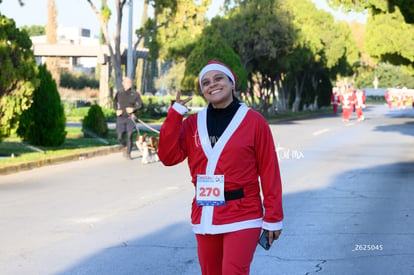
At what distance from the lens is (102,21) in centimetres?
2977

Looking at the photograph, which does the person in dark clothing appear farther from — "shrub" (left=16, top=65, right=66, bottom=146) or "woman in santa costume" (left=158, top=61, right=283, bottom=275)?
"woman in santa costume" (left=158, top=61, right=283, bottom=275)

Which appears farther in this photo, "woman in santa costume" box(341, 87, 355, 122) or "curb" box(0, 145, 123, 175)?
"woman in santa costume" box(341, 87, 355, 122)

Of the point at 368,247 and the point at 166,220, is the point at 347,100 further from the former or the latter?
the point at 368,247

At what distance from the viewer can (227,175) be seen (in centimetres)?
507

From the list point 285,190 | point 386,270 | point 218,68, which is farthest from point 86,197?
point 218,68

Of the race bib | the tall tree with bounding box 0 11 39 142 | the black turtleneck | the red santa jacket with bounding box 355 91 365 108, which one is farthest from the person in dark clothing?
the red santa jacket with bounding box 355 91 365 108

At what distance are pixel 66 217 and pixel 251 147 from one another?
634 cm

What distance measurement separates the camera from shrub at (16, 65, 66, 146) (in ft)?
74.2

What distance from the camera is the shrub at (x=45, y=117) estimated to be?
22.6 m

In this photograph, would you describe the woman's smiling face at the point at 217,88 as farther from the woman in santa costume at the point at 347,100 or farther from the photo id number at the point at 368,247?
the woman in santa costume at the point at 347,100

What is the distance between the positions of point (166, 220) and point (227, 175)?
587 centimetres

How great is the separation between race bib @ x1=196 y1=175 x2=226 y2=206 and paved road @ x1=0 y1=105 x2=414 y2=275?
2629 millimetres

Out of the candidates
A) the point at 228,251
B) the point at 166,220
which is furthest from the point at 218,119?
the point at 166,220

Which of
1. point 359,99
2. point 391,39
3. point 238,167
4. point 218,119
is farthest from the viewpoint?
point 359,99
